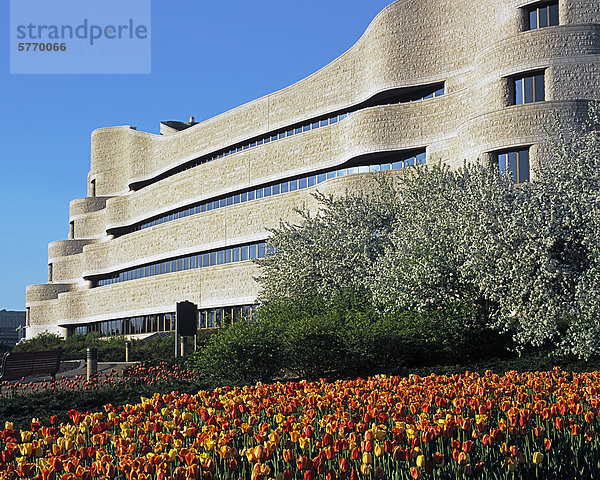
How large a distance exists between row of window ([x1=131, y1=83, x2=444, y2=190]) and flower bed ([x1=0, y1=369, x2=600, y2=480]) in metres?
31.8

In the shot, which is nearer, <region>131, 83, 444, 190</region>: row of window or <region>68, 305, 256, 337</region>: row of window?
<region>131, 83, 444, 190</region>: row of window

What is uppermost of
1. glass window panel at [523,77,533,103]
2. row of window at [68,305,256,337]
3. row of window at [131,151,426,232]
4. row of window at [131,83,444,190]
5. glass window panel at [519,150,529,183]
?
row of window at [131,83,444,190]

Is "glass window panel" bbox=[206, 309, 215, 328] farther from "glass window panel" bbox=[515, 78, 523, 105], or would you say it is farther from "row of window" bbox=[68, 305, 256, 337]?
"glass window panel" bbox=[515, 78, 523, 105]

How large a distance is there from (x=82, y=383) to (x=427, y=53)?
94.8 feet

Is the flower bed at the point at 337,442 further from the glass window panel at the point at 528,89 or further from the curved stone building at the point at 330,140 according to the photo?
the glass window panel at the point at 528,89

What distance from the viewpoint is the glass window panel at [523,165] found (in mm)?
30766

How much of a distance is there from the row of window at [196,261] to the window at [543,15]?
1872 centimetres

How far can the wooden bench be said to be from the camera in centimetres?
1741

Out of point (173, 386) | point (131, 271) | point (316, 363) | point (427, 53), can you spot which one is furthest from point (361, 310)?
point (131, 271)

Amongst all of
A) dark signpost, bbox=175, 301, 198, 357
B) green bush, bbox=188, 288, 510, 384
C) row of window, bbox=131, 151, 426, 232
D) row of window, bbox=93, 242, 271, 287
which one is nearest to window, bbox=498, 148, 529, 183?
→ row of window, bbox=131, 151, 426, 232

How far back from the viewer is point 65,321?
69750mm

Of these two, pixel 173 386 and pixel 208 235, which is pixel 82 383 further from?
pixel 208 235

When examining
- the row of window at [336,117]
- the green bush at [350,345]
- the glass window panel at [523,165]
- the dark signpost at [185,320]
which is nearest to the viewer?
the green bush at [350,345]

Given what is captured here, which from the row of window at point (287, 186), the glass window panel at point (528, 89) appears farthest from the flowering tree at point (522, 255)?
the row of window at point (287, 186)
